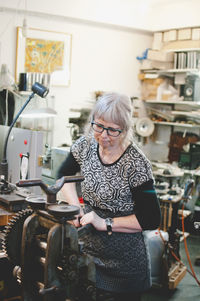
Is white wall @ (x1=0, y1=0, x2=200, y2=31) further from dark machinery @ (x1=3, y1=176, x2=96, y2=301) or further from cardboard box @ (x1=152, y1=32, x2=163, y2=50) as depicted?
dark machinery @ (x1=3, y1=176, x2=96, y2=301)

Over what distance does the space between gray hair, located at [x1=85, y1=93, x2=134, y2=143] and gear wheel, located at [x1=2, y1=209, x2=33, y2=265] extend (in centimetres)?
54

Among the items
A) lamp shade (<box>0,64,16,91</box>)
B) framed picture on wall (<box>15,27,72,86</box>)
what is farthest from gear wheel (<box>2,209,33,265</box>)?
framed picture on wall (<box>15,27,72,86</box>)

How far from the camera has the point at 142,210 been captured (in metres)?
1.57

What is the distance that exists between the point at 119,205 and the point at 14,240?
1.58 ft

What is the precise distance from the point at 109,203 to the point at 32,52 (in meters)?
4.12

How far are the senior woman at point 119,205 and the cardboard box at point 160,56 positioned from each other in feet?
15.0

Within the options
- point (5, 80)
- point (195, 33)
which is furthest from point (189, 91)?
point (5, 80)

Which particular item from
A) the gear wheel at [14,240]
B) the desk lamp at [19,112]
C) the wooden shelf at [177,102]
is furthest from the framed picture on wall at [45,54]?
the gear wheel at [14,240]

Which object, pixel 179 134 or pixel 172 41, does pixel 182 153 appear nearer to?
pixel 179 134

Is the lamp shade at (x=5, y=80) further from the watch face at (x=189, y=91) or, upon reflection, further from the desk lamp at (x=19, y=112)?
the watch face at (x=189, y=91)

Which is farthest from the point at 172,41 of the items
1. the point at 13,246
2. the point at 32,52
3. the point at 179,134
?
the point at 13,246

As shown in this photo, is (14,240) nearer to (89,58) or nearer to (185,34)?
(89,58)

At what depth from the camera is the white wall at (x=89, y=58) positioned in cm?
529

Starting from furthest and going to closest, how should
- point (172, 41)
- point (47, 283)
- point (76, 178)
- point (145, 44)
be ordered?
1. point (145, 44)
2. point (172, 41)
3. point (76, 178)
4. point (47, 283)
